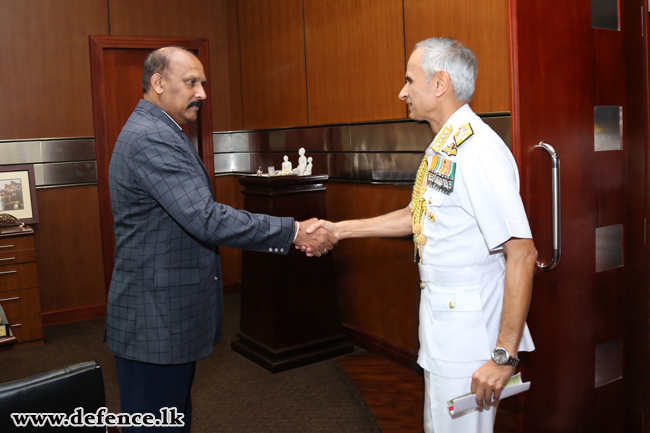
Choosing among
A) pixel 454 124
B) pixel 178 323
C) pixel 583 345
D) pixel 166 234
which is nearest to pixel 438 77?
pixel 454 124

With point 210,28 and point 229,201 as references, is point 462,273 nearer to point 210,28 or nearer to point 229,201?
point 229,201

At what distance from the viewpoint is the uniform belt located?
5.62ft

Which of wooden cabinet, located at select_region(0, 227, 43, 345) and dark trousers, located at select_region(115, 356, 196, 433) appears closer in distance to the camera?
dark trousers, located at select_region(115, 356, 196, 433)

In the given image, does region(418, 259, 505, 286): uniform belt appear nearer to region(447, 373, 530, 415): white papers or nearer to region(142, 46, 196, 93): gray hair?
region(447, 373, 530, 415): white papers

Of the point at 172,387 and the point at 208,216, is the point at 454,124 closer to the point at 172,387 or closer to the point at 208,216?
the point at 208,216

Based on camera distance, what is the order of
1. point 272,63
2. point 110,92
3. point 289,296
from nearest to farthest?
point 289,296, point 272,63, point 110,92

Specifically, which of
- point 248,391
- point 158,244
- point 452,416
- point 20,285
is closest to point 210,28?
point 20,285

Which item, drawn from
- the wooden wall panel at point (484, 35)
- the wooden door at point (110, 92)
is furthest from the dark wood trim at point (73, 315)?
the wooden wall panel at point (484, 35)

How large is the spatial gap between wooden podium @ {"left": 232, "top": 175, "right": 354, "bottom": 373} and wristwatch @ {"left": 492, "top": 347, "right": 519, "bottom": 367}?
89.2 inches

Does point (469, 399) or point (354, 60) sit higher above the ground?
point (354, 60)

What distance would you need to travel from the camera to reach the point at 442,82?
1842 millimetres

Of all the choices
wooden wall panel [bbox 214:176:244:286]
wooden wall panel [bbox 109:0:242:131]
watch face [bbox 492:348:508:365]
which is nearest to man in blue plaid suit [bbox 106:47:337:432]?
watch face [bbox 492:348:508:365]

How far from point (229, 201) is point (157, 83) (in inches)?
144

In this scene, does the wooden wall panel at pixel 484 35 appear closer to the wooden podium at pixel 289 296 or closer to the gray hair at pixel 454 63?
the gray hair at pixel 454 63
